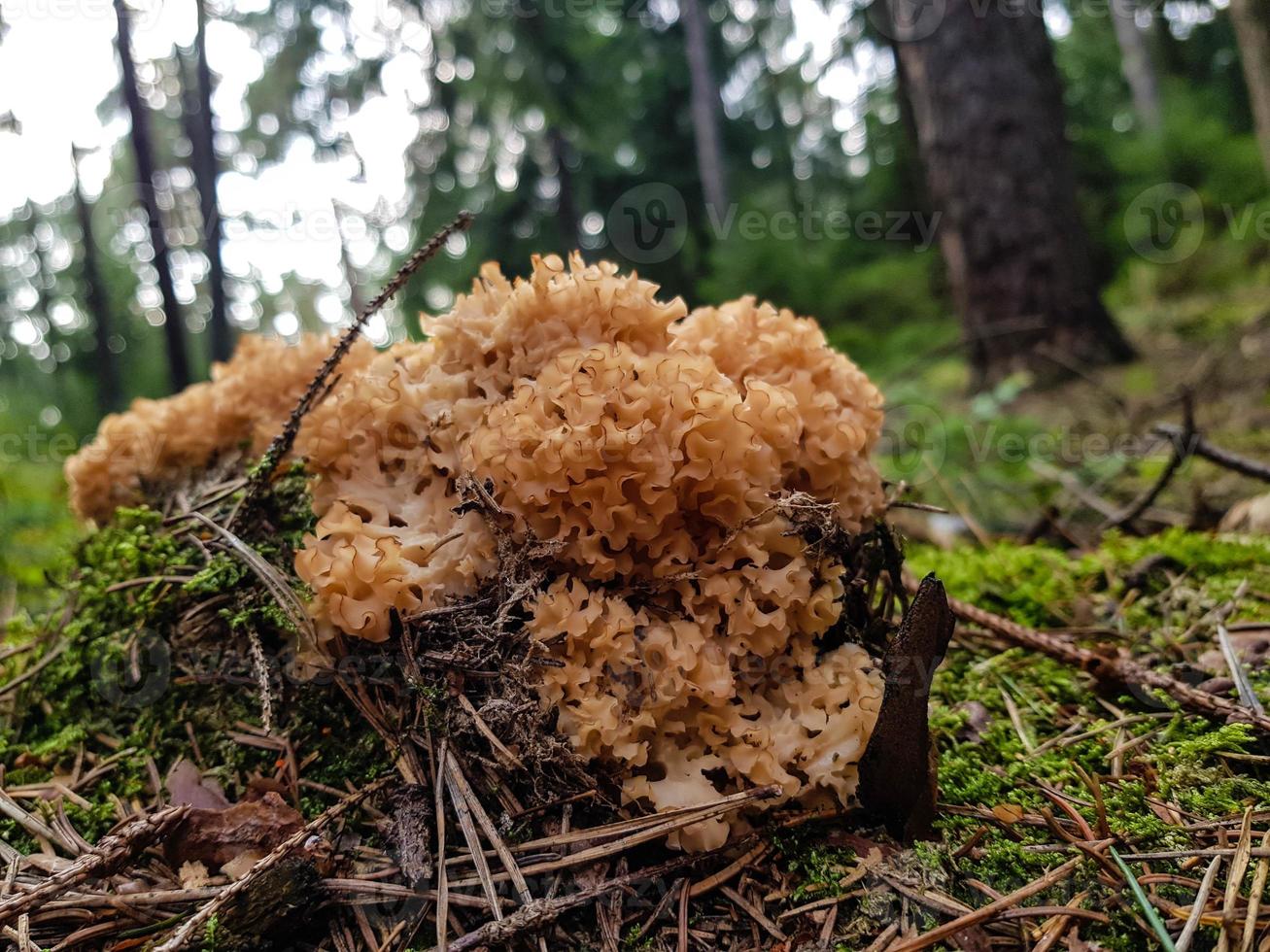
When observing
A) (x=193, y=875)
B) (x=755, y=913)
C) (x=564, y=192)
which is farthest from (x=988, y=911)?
(x=564, y=192)

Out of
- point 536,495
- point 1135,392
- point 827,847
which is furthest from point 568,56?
point 827,847

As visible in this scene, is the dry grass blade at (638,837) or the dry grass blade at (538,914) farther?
the dry grass blade at (638,837)

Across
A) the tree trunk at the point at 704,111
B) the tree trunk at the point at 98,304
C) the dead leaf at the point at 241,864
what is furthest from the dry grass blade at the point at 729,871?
the tree trunk at the point at 98,304

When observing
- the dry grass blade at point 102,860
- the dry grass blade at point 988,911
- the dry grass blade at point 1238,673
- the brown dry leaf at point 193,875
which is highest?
the dry grass blade at point 102,860

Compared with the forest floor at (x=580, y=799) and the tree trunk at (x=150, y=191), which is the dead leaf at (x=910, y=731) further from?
the tree trunk at (x=150, y=191)

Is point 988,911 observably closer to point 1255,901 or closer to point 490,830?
point 1255,901

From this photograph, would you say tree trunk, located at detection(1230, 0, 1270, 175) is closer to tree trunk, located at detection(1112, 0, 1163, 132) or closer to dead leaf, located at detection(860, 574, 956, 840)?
dead leaf, located at detection(860, 574, 956, 840)
